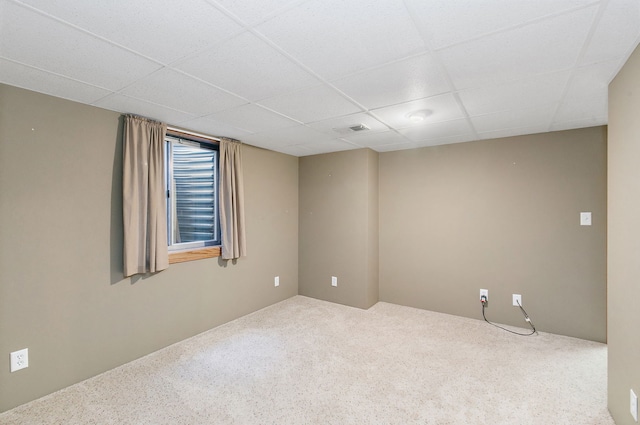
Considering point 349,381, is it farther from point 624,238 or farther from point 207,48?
point 207,48

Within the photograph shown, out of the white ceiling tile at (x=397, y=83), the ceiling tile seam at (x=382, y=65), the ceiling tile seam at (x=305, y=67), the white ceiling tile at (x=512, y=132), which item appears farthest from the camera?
the white ceiling tile at (x=512, y=132)

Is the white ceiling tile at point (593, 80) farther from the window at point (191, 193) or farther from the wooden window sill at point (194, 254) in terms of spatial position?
the wooden window sill at point (194, 254)

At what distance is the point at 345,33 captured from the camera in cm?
140

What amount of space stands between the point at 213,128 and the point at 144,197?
0.95m

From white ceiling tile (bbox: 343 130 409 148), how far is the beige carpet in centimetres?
215

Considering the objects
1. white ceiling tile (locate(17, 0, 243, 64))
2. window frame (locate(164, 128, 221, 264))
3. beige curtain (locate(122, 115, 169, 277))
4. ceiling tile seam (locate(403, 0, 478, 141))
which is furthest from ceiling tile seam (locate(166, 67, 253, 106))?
ceiling tile seam (locate(403, 0, 478, 141))

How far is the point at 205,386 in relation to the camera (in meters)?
2.19

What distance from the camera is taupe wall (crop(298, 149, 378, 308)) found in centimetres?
392

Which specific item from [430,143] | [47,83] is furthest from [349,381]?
[47,83]

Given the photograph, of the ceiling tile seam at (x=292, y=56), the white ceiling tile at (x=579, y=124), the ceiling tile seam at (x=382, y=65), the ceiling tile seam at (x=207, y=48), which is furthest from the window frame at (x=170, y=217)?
the white ceiling tile at (x=579, y=124)

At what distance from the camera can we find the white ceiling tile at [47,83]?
174cm

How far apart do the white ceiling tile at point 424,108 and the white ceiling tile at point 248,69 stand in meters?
0.84

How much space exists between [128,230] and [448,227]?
3455 mm

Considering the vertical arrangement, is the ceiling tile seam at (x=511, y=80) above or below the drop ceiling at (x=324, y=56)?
below
